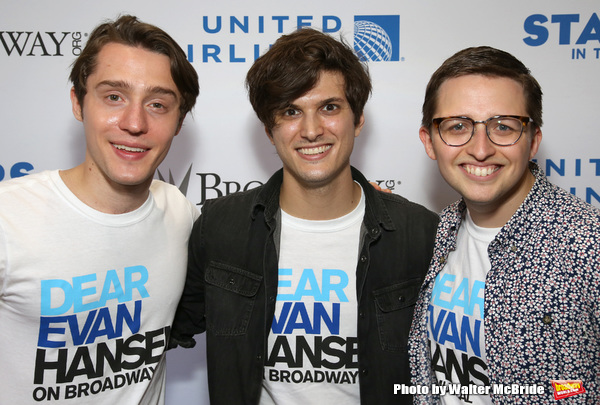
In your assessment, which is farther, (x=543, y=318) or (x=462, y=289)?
(x=462, y=289)

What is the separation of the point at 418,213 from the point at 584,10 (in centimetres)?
137

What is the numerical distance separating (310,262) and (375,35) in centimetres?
123

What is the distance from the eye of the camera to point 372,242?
173cm

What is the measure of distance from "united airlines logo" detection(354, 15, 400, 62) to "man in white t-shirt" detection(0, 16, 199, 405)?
0.92 m

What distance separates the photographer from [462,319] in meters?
1.41

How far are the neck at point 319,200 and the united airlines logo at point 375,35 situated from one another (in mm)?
766

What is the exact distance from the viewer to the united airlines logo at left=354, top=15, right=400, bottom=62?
7.41ft

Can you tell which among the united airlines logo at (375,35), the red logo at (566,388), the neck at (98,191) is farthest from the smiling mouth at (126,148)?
the red logo at (566,388)

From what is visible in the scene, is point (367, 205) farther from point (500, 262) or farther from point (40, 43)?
point (40, 43)

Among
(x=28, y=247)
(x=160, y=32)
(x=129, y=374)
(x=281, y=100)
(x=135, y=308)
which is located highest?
(x=160, y=32)

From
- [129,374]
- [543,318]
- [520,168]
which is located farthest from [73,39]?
[543,318]

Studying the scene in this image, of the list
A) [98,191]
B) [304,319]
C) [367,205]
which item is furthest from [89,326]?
[367,205]

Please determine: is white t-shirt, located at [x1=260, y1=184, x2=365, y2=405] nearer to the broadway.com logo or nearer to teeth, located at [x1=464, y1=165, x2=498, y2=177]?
teeth, located at [x1=464, y1=165, x2=498, y2=177]

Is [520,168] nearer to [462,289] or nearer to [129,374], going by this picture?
[462,289]
